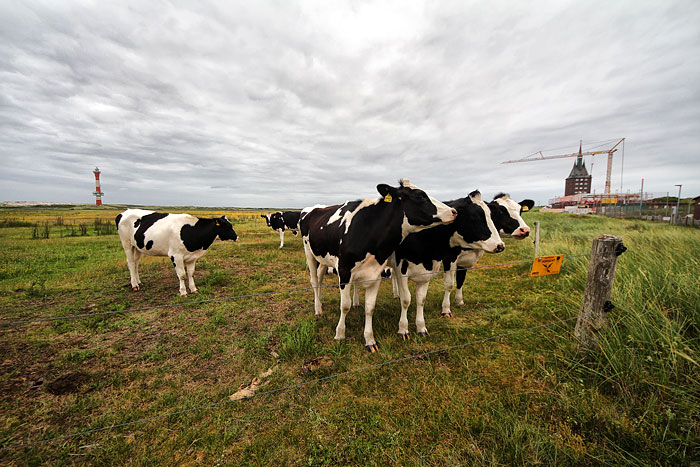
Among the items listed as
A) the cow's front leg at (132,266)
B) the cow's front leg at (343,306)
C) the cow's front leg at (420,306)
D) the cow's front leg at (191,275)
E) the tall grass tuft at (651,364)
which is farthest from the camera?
the cow's front leg at (132,266)

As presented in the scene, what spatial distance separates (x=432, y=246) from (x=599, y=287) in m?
1.94

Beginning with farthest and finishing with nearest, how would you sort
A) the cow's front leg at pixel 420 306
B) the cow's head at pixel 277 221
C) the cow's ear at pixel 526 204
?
the cow's head at pixel 277 221 < the cow's ear at pixel 526 204 < the cow's front leg at pixel 420 306

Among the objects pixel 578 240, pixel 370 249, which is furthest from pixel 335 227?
pixel 578 240

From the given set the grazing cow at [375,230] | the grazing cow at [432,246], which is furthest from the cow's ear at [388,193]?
the grazing cow at [432,246]

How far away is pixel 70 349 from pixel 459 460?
18.3 ft

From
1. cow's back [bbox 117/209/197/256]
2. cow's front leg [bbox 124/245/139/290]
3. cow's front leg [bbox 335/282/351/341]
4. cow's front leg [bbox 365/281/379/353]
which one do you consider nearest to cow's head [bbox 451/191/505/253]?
cow's front leg [bbox 365/281/379/353]

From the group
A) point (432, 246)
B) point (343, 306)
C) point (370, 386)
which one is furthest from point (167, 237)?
point (432, 246)

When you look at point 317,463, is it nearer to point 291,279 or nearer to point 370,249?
point 370,249

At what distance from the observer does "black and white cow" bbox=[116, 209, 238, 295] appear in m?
6.61

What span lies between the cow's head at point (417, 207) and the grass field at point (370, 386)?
1.86 meters

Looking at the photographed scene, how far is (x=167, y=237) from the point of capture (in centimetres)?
664

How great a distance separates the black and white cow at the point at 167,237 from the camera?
6.61m

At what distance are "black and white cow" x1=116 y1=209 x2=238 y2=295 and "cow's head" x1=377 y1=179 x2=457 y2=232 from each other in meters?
5.51

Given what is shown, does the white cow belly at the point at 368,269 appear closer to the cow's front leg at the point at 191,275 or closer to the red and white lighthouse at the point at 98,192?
the cow's front leg at the point at 191,275
